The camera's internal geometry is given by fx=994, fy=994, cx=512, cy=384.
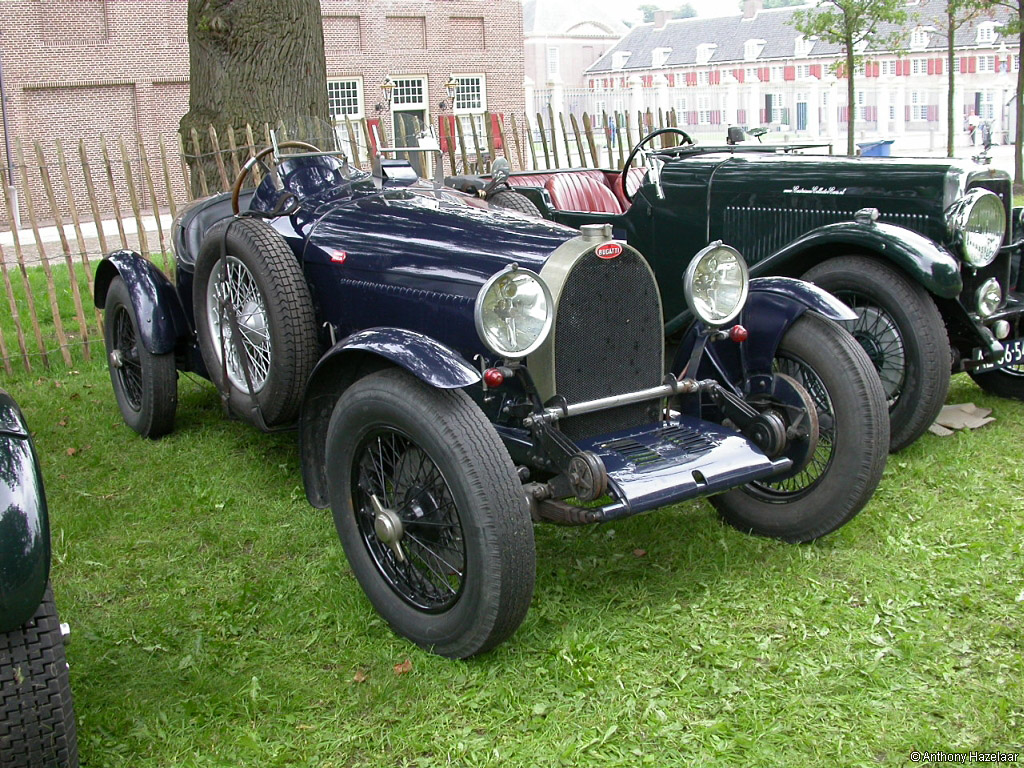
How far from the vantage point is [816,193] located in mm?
5547

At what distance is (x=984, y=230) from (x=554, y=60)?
62.0m

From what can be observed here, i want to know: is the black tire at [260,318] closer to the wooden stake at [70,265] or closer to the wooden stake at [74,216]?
Result: the wooden stake at [74,216]

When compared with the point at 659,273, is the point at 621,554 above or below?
below

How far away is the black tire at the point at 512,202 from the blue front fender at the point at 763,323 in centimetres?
176

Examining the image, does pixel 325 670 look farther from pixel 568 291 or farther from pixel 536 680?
pixel 568 291

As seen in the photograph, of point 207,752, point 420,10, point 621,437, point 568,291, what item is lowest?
point 207,752

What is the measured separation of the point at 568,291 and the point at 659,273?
2723mm

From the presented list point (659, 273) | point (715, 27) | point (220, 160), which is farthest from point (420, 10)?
point (715, 27)

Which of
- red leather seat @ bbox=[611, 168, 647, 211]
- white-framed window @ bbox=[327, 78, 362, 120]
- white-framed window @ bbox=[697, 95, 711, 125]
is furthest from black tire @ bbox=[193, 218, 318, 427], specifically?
white-framed window @ bbox=[697, 95, 711, 125]

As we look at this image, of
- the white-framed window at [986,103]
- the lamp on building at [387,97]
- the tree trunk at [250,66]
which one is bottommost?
the lamp on building at [387,97]

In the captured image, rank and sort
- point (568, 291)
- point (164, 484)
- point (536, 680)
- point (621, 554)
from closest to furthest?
point (536, 680)
point (568, 291)
point (621, 554)
point (164, 484)

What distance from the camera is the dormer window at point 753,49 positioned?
49125mm

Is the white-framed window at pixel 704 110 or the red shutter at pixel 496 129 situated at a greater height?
the white-framed window at pixel 704 110

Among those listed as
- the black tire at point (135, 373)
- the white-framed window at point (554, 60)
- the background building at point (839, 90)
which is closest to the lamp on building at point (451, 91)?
the background building at point (839, 90)
